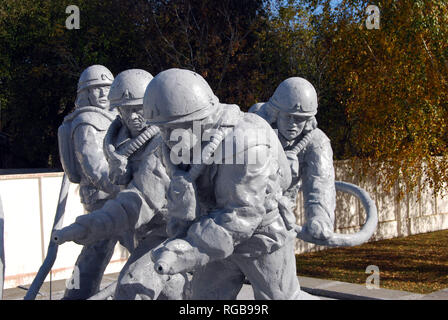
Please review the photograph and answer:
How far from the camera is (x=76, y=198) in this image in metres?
8.40

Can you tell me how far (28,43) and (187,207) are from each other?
736 inches

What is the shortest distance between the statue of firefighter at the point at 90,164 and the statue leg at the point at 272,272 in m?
1.78

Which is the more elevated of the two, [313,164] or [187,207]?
[313,164]

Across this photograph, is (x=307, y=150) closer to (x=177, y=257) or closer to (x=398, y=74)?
(x=177, y=257)

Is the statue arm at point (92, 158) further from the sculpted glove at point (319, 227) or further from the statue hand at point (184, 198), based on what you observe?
the statue hand at point (184, 198)

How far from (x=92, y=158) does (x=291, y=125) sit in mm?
1703

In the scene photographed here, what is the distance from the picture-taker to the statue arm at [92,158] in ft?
16.1

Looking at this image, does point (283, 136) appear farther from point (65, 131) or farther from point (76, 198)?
point (76, 198)

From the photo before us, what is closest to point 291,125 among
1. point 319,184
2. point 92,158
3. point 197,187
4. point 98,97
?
point 319,184

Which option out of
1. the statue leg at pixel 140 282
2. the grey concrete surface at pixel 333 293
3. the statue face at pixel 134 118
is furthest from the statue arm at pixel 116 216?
the grey concrete surface at pixel 333 293

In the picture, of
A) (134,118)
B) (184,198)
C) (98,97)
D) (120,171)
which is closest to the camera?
(184,198)

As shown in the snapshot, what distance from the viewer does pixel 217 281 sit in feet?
11.9
